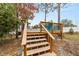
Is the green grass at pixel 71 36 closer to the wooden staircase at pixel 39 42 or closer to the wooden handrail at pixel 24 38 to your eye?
the wooden staircase at pixel 39 42

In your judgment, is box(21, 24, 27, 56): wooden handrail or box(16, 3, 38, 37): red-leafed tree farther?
box(16, 3, 38, 37): red-leafed tree

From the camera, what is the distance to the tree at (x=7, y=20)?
2.46 meters

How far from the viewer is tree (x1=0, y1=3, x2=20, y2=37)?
96.7 inches

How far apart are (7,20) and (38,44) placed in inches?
22.1

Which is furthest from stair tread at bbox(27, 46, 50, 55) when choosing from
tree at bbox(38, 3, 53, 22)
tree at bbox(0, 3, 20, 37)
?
tree at bbox(38, 3, 53, 22)

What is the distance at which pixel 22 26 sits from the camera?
2.50 metres

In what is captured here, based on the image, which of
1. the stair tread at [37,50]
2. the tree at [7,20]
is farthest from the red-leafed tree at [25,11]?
the stair tread at [37,50]

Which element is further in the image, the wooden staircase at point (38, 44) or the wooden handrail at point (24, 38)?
the wooden staircase at point (38, 44)

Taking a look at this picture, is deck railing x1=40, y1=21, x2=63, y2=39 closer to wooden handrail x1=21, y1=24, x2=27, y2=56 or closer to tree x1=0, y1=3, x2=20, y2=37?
wooden handrail x1=21, y1=24, x2=27, y2=56

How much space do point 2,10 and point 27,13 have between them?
346 millimetres

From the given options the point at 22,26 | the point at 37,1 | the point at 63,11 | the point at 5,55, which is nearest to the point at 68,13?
the point at 63,11

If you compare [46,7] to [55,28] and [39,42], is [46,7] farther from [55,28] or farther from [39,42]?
[39,42]

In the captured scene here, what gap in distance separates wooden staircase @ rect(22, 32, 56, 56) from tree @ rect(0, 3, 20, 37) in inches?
10.4

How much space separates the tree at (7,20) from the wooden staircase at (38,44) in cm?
26
